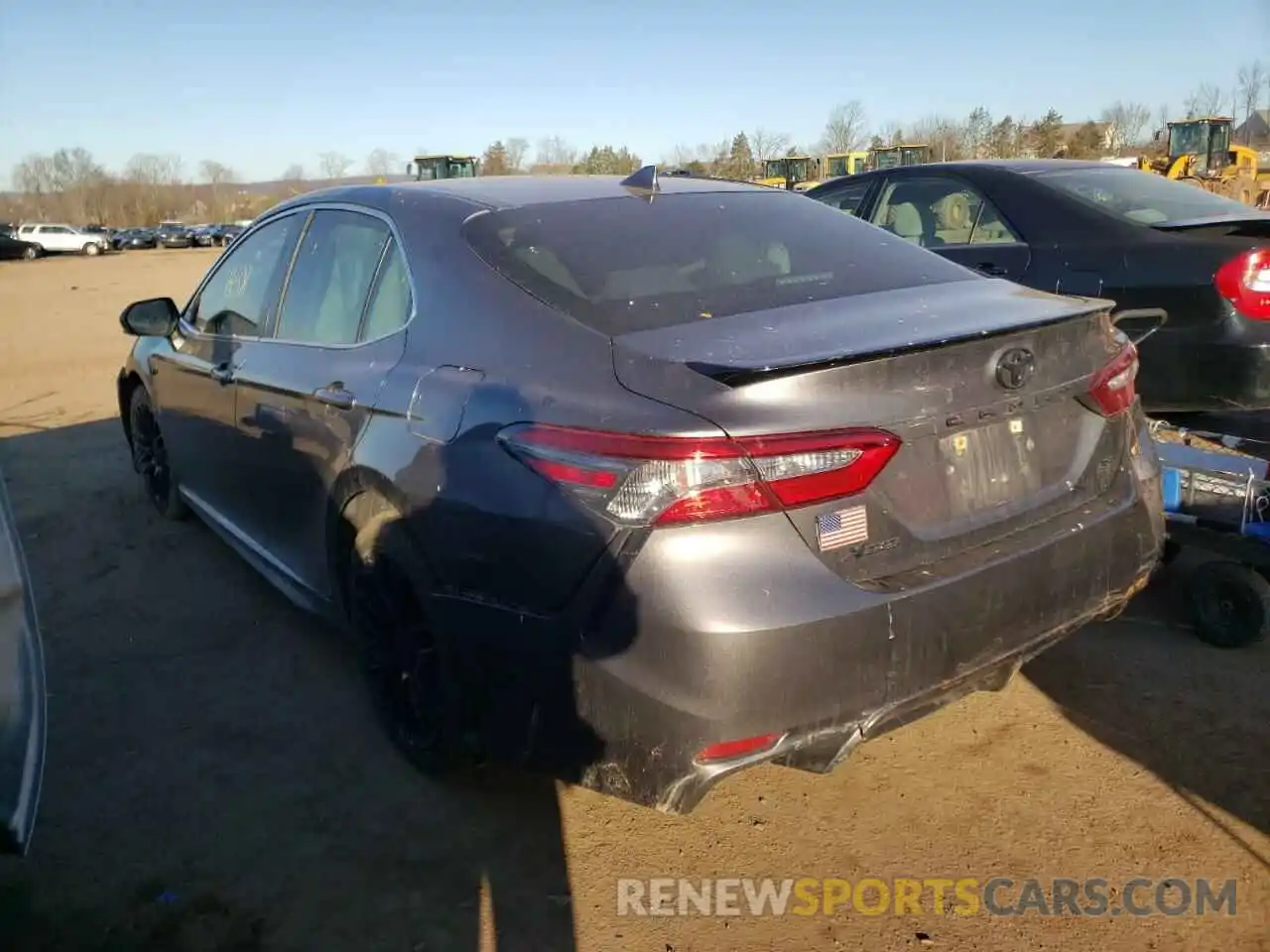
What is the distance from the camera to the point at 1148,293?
4.89m

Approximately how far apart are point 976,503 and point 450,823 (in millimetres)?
1634

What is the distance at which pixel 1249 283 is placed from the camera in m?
4.65

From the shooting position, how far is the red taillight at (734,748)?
2.15 m

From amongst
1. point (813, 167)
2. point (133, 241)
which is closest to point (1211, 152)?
point (813, 167)

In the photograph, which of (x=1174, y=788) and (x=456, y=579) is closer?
(x=456, y=579)

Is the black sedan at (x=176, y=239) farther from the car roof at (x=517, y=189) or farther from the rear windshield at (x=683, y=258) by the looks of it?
the rear windshield at (x=683, y=258)

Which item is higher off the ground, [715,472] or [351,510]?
[715,472]

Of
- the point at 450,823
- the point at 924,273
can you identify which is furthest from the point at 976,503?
the point at 450,823

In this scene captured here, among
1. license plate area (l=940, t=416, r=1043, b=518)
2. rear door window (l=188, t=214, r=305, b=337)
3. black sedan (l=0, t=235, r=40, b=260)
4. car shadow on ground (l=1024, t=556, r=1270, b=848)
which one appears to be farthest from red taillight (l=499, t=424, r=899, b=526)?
black sedan (l=0, t=235, r=40, b=260)

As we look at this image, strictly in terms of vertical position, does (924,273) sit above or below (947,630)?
above

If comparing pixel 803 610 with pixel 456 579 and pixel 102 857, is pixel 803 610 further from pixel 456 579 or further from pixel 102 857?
pixel 102 857

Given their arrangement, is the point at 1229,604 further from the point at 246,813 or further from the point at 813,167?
the point at 813,167

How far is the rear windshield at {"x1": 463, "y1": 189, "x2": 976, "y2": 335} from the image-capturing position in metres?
2.62

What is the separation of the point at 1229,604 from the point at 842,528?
220 centimetres
